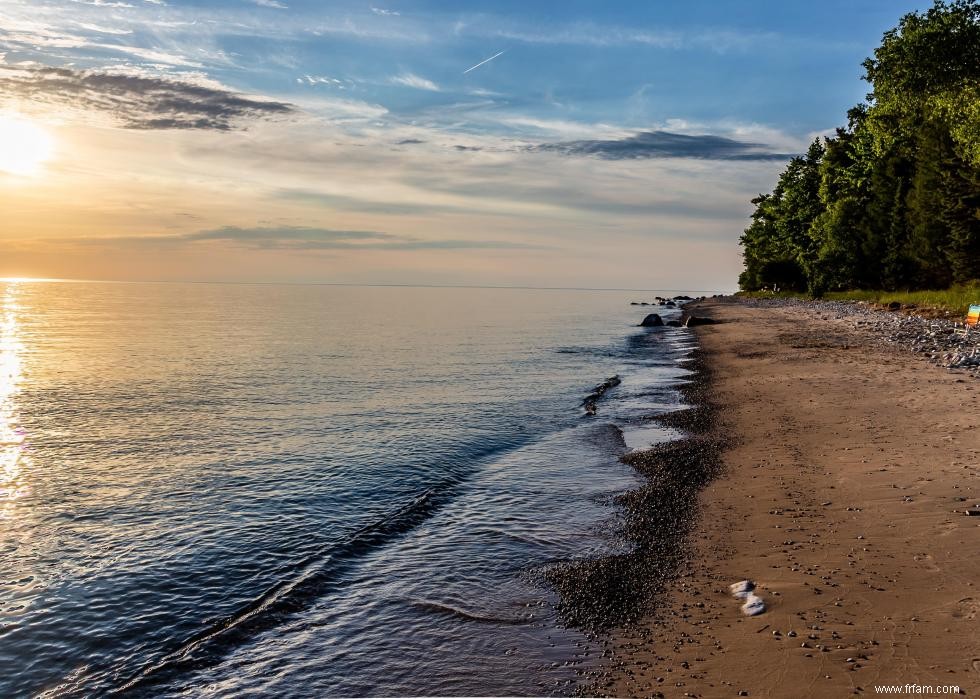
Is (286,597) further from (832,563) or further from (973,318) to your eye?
(973,318)

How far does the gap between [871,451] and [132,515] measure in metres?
14.9

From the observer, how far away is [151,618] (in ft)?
28.2

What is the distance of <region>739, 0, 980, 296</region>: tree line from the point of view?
1740 inches

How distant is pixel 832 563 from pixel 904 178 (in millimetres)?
74180

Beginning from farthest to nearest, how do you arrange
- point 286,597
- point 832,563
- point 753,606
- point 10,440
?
point 10,440
point 286,597
point 832,563
point 753,606

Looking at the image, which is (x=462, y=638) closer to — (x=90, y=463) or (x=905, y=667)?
(x=905, y=667)

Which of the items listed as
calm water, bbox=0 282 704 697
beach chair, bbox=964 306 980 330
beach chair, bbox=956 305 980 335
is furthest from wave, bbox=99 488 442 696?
beach chair, bbox=964 306 980 330

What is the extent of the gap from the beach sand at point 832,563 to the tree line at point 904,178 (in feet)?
117

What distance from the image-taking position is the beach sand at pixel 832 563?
20.1 feet

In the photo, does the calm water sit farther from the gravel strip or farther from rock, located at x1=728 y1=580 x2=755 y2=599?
the gravel strip

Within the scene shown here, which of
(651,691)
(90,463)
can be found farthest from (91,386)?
(651,691)

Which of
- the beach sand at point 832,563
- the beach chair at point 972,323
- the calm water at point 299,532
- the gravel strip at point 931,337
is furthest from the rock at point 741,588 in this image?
the beach chair at point 972,323

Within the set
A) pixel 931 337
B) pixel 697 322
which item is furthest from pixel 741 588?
pixel 697 322

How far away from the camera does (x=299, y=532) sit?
1170 centimetres
